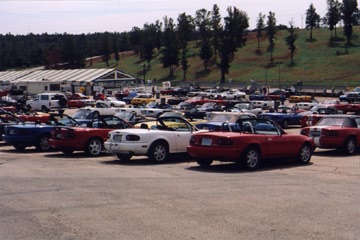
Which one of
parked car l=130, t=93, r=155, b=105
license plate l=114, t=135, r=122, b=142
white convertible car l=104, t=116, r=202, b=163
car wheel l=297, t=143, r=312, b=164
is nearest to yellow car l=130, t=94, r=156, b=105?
parked car l=130, t=93, r=155, b=105

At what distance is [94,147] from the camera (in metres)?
19.5

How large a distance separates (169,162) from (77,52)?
141 meters

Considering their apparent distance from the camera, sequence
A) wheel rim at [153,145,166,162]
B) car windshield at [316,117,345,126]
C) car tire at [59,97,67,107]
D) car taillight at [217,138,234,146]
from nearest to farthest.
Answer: car taillight at [217,138,234,146] → wheel rim at [153,145,166,162] → car windshield at [316,117,345,126] → car tire at [59,97,67,107]

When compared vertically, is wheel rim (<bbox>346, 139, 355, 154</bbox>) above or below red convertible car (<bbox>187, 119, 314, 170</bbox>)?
below

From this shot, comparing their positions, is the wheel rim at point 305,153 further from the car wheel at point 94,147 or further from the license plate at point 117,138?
the car wheel at point 94,147

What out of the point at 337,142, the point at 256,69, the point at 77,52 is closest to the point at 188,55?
the point at 256,69

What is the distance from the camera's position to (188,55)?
429 feet

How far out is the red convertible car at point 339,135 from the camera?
20094 millimetres

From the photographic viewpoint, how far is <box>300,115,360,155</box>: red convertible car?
20094 mm

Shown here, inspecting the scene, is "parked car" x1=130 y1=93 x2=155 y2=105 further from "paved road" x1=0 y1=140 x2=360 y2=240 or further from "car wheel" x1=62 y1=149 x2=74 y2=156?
"paved road" x1=0 y1=140 x2=360 y2=240

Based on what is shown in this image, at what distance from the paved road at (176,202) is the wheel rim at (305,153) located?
2.73 feet

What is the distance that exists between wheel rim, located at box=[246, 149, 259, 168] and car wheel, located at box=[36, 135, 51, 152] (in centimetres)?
802

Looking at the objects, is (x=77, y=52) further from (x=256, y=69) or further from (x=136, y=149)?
(x=136, y=149)

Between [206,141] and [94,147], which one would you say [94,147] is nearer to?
[94,147]
